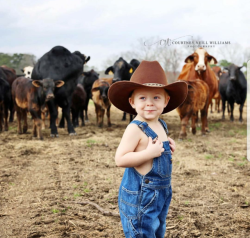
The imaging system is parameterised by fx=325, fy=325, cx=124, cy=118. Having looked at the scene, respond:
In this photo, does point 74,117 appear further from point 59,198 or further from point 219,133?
point 59,198

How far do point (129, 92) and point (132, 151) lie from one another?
0.44 m

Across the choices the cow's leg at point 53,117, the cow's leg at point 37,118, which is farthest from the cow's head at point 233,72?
the cow's leg at point 37,118

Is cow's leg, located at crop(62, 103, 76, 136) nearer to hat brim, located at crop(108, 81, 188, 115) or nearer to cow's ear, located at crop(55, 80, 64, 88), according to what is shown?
cow's ear, located at crop(55, 80, 64, 88)

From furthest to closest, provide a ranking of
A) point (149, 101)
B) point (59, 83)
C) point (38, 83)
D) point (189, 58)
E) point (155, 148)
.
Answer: point (189, 58) → point (59, 83) → point (38, 83) → point (149, 101) → point (155, 148)

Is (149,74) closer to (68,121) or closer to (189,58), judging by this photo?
(68,121)

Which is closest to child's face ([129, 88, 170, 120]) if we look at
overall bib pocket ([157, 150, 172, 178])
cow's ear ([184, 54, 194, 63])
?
overall bib pocket ([157, 150, 172, 178])

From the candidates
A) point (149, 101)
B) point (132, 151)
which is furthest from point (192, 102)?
point (132, 151)

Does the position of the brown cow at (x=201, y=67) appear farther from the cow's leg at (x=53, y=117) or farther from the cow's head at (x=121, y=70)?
the cow's leg at (x=53, y=117)

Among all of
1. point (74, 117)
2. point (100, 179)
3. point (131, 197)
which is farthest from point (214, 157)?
point (74, 117)

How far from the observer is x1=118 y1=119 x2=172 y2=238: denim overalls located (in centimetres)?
207

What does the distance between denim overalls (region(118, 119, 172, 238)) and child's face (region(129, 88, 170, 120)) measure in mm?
75

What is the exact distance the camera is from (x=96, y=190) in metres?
4.24

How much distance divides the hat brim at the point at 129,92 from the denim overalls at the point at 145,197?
25cm

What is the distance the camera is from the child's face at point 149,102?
215 centimetres
